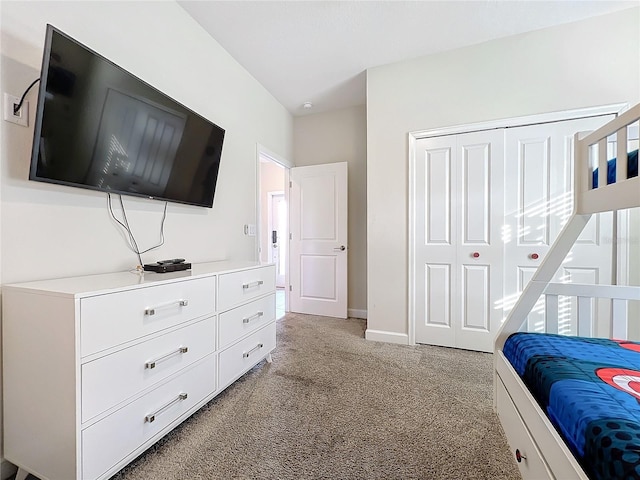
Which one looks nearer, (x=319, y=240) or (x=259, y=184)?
(x=259, y=184)

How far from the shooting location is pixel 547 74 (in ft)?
7.52

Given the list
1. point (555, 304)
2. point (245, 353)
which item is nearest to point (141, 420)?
point (245, 353)

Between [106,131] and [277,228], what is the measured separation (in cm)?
460

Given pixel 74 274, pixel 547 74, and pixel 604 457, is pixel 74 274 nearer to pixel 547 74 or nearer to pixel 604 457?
pixel 604 457

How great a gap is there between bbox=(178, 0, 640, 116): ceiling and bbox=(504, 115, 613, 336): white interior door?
828 millimetres

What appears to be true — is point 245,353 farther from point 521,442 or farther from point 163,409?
point 521,442

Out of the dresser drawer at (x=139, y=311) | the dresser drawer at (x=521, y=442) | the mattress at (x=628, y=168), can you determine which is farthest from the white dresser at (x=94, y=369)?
the mattress at (x=628, y=168)

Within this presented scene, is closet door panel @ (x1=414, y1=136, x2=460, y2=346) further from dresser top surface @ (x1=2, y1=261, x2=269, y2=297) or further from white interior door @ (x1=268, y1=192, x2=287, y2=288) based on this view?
white interior door @ (x1=268, y1=192, x2=287, y2=288)

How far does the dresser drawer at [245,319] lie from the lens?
1.73 meters

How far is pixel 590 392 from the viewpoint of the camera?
837mm

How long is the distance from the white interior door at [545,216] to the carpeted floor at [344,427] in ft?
2.77

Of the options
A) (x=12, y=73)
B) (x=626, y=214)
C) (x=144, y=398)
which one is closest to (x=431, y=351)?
(x=626, y=214)

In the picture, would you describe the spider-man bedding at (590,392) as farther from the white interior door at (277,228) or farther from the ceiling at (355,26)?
the white interior door at (277,228)

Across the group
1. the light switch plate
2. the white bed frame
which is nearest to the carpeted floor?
the white bed frame
